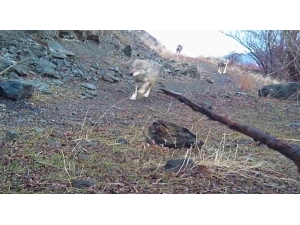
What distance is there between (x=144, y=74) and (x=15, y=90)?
521 mm

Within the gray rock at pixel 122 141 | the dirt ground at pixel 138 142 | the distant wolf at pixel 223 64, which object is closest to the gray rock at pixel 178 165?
the dirt ground at pixel 138 142

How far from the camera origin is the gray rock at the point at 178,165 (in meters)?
1.56

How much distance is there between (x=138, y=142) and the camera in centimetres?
169

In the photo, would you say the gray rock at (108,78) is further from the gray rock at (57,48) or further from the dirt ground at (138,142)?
the gray rock at (57,48)

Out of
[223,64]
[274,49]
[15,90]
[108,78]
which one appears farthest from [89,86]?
[274,49]

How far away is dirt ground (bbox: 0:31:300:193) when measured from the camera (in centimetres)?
154

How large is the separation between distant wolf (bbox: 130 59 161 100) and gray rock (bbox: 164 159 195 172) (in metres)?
0.29

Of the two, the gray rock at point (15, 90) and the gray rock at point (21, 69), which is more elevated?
the gray rock at point (21, 69)

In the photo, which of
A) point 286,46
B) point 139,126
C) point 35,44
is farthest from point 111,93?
point 286,46

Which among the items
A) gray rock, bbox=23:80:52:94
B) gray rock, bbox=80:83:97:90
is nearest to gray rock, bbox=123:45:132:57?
gray rock, bbox=80:83:97:90

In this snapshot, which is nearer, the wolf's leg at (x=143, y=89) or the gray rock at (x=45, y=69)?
the wolf's leg at (x=143, y=89)

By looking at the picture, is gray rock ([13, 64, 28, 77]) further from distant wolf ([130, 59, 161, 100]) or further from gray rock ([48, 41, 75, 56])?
distant wolf ([130, 59, 161, 100])

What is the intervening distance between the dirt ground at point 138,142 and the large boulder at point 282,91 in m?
0.03
